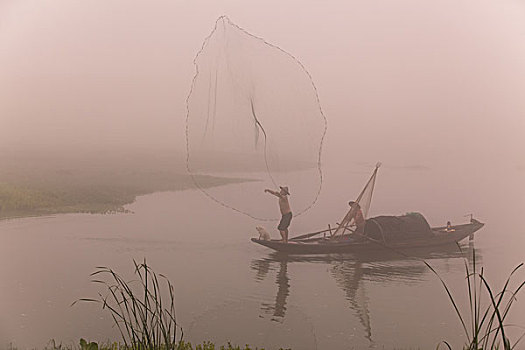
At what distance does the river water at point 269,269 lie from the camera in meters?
2.24

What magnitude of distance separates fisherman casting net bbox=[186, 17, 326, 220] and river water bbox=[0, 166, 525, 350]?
0.25 ft

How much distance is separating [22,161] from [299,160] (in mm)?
1068

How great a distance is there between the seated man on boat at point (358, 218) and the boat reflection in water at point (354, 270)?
0.10 meters

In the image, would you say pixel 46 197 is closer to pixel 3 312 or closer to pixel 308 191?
pixel 3 312

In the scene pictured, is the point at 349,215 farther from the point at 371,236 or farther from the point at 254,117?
the point at 254,117

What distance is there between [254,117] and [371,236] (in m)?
0.63

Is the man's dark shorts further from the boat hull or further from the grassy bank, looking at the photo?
the grassy bank

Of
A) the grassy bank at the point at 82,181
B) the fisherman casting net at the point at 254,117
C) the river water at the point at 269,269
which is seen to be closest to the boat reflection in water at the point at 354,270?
the river water at the point at 269,269

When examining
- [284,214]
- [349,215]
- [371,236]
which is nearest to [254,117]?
[284,214]

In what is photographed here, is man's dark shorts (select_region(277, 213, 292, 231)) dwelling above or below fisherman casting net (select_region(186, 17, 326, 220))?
below

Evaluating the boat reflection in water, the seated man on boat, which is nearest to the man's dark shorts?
the boat reflection in water

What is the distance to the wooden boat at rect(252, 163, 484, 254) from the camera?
2293 mm

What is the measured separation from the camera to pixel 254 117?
229 cm

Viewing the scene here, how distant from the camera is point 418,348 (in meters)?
2.24
